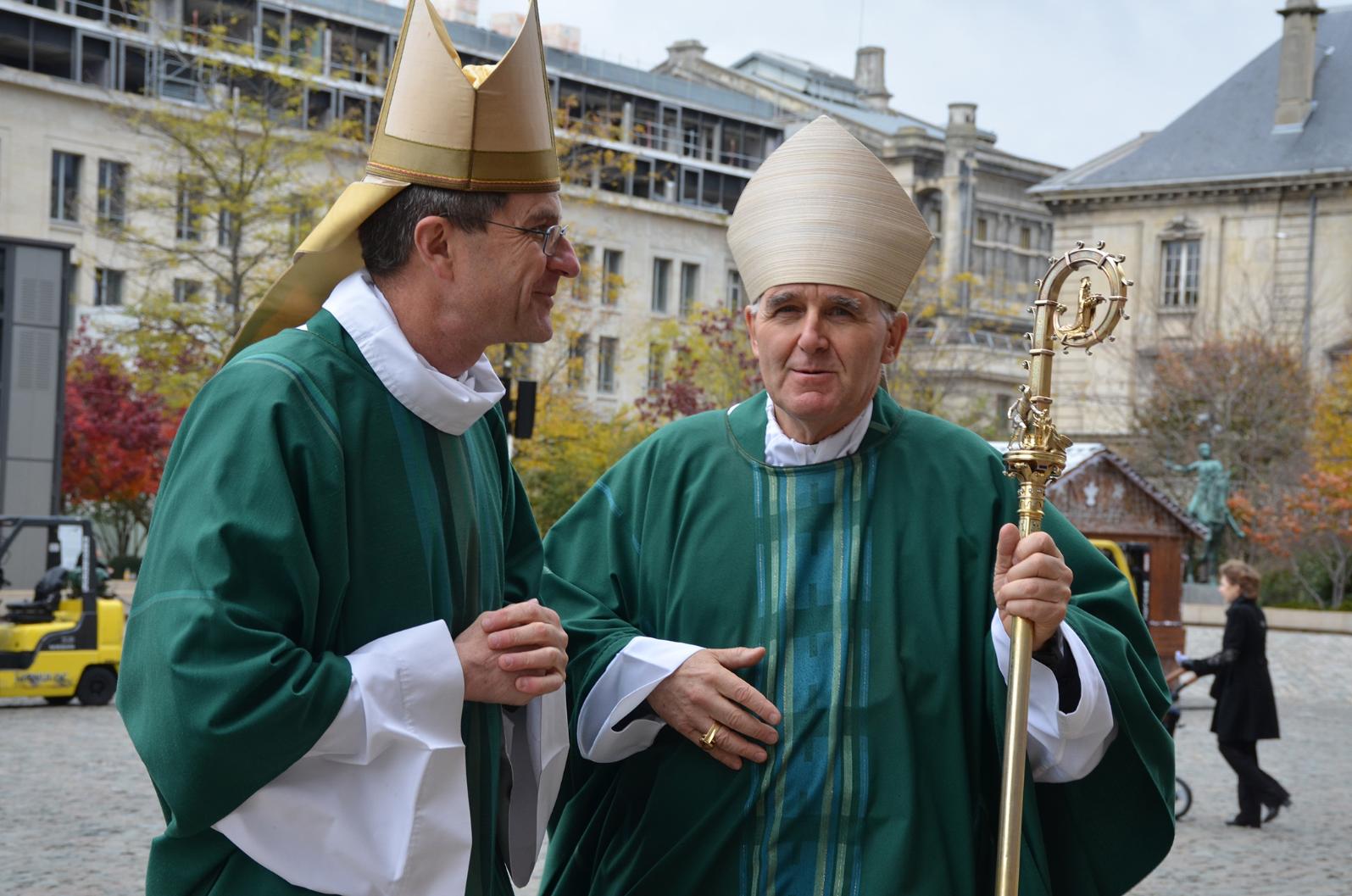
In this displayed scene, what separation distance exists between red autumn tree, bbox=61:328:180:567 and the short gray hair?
33282 millimetres

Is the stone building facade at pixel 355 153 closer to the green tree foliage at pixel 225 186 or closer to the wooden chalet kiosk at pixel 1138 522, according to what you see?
the green tree foliage at pixel 225 186

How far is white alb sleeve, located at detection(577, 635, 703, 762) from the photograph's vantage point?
335 cm

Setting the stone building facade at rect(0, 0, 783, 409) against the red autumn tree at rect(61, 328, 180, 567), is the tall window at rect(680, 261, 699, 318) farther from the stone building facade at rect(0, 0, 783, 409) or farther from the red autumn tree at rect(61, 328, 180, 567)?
the red autumn tree at rect(61, 328, 180, 567)

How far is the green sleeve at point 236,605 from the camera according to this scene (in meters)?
2.45

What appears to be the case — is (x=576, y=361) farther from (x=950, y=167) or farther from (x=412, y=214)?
(x=950, y=167)

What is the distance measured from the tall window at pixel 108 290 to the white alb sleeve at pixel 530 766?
39.9m

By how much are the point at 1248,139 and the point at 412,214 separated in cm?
4973

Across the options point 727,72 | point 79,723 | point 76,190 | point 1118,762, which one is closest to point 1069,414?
point 727,72

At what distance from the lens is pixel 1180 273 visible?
49.1m

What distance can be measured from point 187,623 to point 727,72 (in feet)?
212

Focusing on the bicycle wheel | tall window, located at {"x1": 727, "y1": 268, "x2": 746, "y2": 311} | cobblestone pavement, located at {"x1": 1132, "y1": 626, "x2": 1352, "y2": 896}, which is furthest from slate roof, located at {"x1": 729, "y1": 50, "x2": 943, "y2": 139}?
the bicycle wheel

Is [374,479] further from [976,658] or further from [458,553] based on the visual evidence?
[976,658]

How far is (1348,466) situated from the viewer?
36062 millimetres

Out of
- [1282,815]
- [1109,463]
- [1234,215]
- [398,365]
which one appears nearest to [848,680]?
[398,365]
